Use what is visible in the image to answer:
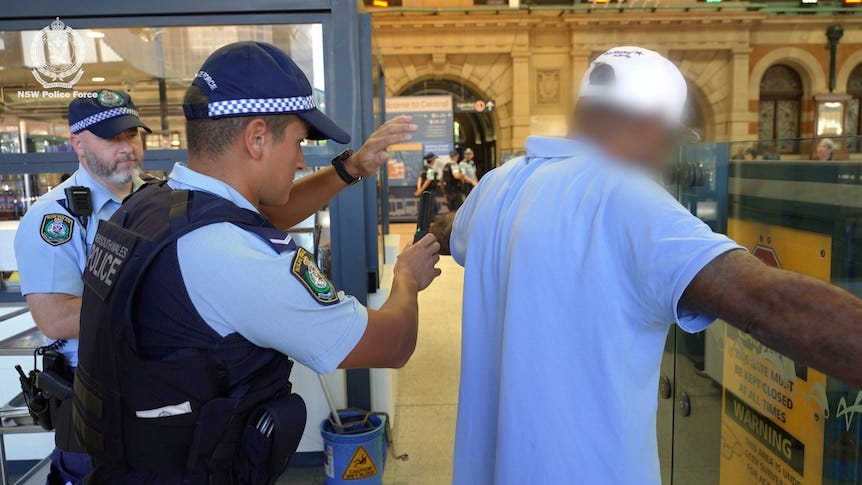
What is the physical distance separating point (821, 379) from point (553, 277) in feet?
3.12

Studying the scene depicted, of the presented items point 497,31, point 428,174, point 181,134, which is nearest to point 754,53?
point 497,31

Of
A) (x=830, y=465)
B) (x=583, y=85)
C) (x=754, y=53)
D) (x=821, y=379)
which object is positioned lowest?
(x=830, y=465)

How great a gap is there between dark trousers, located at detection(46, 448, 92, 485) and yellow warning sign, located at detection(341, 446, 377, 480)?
1.44 metres

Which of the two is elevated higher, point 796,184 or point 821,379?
point 796,184

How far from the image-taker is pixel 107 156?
257cm

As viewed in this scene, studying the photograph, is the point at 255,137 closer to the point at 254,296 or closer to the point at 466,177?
the point at 254,296

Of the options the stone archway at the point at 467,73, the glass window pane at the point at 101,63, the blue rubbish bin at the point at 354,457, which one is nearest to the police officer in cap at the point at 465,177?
the stone archway at the point at 467,73

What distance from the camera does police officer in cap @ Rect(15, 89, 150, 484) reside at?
7.20ft

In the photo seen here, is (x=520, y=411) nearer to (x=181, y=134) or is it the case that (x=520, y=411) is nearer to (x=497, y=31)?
(x=181, y=134)

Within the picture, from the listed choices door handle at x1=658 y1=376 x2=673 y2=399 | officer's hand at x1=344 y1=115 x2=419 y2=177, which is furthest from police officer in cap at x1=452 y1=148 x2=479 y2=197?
officer's hand at x1=344 y1=115 x2=419 y2=177

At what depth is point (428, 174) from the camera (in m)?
14.6

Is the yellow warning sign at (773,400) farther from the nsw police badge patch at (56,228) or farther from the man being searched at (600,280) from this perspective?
the nsw police badge patch at (56,228)

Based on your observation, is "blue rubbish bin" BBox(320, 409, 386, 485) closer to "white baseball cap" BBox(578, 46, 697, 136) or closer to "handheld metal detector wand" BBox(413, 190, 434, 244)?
"handheld metal detector wand" BBox(413, 190, 434, 244)

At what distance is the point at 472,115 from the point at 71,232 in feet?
80.7
